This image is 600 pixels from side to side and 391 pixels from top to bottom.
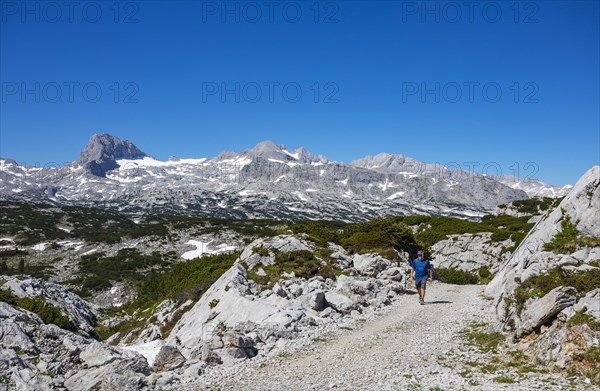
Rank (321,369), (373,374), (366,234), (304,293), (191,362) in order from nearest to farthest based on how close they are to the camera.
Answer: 1. (373,374)
2. (321,369)
3. (191,362)
4. (304,293)
5. (366,234)

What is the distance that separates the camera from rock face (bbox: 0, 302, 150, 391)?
40.5 feet

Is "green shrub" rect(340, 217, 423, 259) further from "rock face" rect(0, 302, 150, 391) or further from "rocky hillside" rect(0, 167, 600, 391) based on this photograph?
"rock face" rect(0, 302, 150, 391)

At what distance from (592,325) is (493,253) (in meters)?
30.2

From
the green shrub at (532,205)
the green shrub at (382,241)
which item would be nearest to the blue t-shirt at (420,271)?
the green shrub at (382,241)

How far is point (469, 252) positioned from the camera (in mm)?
41000

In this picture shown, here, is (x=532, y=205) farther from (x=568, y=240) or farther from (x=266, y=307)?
(x=266, y=307)

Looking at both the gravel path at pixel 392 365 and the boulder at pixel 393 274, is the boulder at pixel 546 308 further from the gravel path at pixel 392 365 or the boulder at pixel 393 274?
the boulder at pixel 393 274

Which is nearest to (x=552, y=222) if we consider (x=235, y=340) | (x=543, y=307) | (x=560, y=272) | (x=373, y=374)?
(x=560, y=272)

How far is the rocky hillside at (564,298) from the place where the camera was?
1098 cm

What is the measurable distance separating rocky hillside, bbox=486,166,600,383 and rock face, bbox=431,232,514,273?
16672mm

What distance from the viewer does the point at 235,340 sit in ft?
47.2

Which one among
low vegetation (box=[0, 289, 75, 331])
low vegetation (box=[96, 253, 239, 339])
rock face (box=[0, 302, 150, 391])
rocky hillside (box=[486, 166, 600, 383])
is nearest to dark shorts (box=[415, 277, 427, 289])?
rocky hillside (box=[486, 166, 600, 383])

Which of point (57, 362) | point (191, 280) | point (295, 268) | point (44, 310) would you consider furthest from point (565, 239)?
point (44, 310)

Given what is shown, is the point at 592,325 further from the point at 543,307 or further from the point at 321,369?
the point at 321,369
